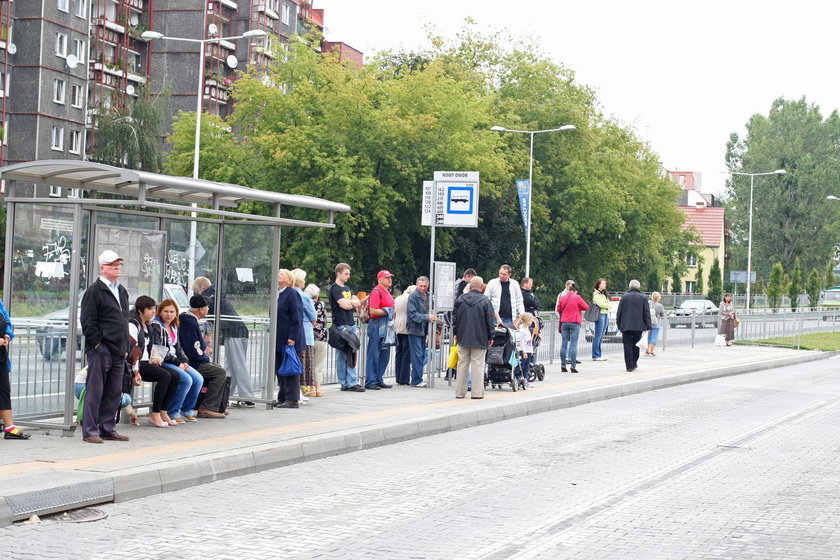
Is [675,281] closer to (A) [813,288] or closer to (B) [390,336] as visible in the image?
(A) [813,288]

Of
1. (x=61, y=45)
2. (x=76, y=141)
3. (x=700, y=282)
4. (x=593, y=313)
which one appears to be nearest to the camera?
(x=593, y=313)

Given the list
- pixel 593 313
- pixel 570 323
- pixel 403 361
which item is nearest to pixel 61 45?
pixel 593 313

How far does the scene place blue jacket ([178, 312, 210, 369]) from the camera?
12.8m

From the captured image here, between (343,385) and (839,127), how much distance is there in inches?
3421

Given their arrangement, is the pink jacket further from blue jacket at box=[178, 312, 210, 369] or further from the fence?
blue jacket at box=[178, 312, 210, 369]

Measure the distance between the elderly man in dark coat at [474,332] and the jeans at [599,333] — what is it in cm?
990

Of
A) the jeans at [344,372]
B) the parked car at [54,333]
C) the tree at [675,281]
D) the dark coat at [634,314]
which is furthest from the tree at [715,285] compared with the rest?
the parked car at [54,333]

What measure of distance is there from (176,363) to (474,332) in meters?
5.47

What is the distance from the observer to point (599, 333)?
88.9 feet

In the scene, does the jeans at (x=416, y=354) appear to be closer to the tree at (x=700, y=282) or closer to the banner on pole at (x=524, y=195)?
the banner on pole at (x=524, y=195)

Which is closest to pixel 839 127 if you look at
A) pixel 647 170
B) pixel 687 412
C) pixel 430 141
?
pixel 647 170

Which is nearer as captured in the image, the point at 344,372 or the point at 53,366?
the point at 53,366

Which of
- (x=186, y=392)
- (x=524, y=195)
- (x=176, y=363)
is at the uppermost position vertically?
(x=524, y=195)

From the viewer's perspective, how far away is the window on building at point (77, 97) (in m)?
63.0
